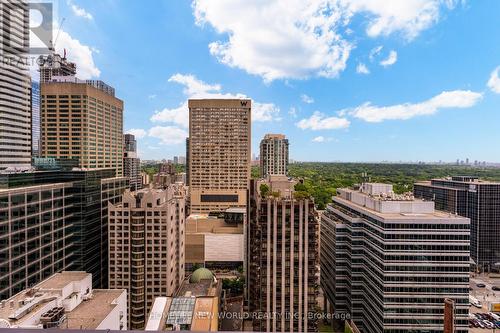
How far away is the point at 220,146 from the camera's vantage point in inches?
1284

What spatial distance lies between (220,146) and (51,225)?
20324mm

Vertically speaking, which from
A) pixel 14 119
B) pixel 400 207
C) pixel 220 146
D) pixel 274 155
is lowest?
pixel 400 207

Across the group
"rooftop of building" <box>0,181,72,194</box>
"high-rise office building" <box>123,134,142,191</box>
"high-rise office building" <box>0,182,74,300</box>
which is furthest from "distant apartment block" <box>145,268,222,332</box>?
"high-rise office building" <box>123,134,142,191</box>

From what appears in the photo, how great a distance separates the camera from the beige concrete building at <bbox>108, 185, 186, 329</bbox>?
1227 cm

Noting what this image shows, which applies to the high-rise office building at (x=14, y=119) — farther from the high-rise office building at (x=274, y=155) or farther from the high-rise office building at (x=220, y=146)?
the high-rise office building at (x=274, y=155)

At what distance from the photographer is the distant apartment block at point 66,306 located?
6.67 meters

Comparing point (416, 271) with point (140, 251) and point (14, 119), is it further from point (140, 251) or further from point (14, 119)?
point (14, 119)

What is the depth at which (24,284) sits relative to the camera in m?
12.0

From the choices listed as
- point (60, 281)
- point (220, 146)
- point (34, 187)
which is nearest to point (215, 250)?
point (34, 187)

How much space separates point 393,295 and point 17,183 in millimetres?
14730

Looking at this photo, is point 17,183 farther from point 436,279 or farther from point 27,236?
point 436,279

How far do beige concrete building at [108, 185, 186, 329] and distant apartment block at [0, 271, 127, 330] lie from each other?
3.18 metres

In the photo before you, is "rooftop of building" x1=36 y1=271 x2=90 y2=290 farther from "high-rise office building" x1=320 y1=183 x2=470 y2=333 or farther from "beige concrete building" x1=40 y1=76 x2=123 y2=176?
"beige concrete building" x1=40 y1=76 x2=123 y2=176

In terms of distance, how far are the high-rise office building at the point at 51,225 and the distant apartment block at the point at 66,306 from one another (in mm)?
4209
